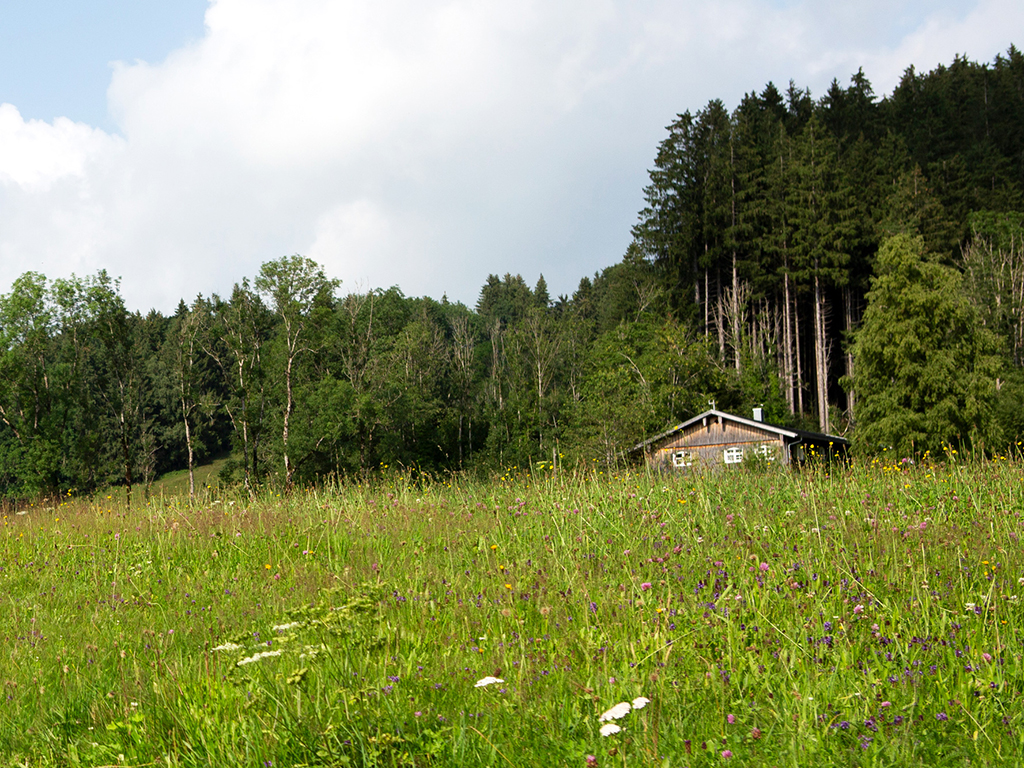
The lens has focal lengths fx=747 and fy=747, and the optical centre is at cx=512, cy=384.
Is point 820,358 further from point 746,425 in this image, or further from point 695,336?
point 746,425

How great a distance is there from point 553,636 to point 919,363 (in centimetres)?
3207

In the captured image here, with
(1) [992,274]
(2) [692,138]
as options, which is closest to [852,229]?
(1) [992,274]

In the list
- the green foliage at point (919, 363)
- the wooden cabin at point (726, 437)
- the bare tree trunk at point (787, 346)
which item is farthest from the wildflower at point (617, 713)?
the bare tree trunk at point (787, 346)

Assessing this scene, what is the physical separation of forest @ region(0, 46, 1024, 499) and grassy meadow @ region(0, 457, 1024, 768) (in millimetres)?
28094

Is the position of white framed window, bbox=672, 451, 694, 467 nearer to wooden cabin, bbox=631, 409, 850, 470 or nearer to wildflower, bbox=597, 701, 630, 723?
wildflower, bbox=597, 701, 630, 723

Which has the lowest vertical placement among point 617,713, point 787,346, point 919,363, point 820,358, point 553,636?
point 553,636

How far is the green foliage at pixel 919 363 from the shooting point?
3069 cm

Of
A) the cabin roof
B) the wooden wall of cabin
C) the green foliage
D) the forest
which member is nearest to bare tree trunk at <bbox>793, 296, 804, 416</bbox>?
the forest

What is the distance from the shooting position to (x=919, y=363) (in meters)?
31.4

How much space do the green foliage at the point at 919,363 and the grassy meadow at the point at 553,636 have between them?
2555 cm

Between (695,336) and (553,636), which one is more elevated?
(695,336)

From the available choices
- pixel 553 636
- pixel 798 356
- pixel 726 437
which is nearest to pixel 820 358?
pixel 798 356

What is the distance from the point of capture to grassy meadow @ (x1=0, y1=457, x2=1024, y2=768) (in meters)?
3.00

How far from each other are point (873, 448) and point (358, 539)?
29451 mm
